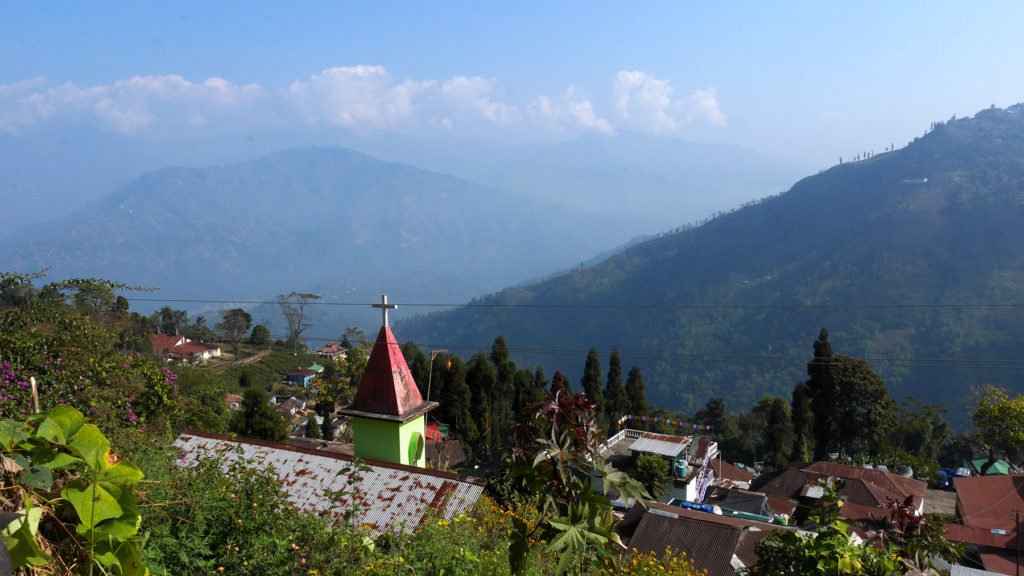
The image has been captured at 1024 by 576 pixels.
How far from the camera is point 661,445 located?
26.4m

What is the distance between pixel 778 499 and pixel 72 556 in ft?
77.1

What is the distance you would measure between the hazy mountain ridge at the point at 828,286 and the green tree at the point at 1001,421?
840 inches

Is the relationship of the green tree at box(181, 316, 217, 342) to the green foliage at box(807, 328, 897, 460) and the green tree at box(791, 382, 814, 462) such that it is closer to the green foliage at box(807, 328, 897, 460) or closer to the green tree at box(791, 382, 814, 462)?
the green tree at box(791, 382, 814, 462)

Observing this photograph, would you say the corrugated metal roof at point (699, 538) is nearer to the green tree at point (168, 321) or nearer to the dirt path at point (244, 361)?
the dirt path at point (244, 361)

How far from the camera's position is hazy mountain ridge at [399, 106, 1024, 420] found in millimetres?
77688

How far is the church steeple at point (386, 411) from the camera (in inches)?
302

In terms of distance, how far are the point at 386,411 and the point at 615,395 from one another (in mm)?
27213

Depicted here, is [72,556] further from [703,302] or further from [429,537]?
[703,302]

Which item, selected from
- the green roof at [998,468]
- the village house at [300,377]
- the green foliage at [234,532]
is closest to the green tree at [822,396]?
the green roof at [998,468]

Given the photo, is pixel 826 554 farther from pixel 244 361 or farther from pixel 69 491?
pixel 244 361

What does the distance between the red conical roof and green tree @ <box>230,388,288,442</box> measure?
1663 cm

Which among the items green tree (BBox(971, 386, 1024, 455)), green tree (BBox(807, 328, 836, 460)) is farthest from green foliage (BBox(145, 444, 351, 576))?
green tree (BBox(971, 386, 1024, 455))

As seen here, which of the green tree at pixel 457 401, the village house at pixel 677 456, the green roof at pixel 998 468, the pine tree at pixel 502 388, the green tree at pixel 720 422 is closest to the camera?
the village house at pixel 677 456

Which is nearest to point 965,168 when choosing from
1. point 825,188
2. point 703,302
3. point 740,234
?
point 825,188
